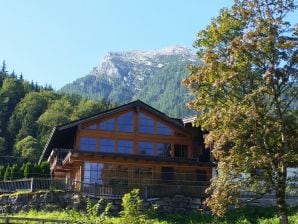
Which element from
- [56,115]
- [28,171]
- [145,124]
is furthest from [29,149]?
[145,124]

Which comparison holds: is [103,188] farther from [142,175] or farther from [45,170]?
[45,170]

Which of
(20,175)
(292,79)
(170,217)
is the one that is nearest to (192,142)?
(170,217)

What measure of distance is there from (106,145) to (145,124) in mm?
3568

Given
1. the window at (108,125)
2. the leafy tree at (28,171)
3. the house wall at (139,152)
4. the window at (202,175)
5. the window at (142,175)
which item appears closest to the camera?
the house wall at (139,152)

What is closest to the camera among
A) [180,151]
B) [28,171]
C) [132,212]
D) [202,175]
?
[132,212]

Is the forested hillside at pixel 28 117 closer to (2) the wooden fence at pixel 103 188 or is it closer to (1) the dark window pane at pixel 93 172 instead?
(1) the dark window pane at pixel 93 172

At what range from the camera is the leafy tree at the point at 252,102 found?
2045cm

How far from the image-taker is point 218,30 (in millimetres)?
23000

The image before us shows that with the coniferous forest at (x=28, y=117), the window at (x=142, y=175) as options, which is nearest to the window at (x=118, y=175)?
the window at (x=142, y=175)

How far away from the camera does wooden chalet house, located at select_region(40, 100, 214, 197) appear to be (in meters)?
39.4

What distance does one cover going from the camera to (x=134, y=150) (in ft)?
140

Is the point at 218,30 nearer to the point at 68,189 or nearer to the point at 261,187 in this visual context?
the point at 261,187

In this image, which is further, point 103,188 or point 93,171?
point 93,171

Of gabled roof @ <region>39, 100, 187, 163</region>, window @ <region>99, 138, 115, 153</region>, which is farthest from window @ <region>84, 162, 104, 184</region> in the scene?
gabled roof @ <region>39, 100, 187, 163</region>
